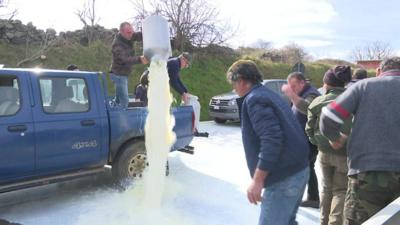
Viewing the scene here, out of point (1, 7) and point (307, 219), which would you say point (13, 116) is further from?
point (1, 7)

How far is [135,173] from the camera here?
626cm

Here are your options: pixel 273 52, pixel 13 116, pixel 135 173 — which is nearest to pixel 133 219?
pixel 135 173

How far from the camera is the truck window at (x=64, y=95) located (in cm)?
543

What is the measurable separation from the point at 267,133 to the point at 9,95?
356 cm

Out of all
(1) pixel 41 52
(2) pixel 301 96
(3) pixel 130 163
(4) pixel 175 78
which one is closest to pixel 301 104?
(2) pixel 301 96

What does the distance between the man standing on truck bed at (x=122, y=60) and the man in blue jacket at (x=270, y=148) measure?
399 centimetres

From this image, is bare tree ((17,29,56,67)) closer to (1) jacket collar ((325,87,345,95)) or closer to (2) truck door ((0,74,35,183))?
(2) truck door ((0,74,35,183))

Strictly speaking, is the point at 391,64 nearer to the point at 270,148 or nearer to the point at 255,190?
the point at 270,148

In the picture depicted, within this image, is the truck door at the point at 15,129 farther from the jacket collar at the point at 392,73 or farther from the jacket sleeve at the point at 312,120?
the jacket collar at the point at 392,73

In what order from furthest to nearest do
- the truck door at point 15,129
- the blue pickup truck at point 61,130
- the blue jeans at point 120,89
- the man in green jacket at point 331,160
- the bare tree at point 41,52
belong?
the bare tree at point 41,52 < the blue jeans at point 120,89 < the blue pickup truck at point 61,130 < the truck door at point 15,129 < the man in green jacket at point 331,160

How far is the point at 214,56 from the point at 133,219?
17016 mm

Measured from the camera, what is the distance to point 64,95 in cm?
564

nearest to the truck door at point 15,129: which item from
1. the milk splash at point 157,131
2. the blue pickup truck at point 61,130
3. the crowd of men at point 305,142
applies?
the blue pickup truck at point 61,130

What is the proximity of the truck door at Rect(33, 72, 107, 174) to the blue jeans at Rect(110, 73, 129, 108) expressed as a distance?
1054mm
